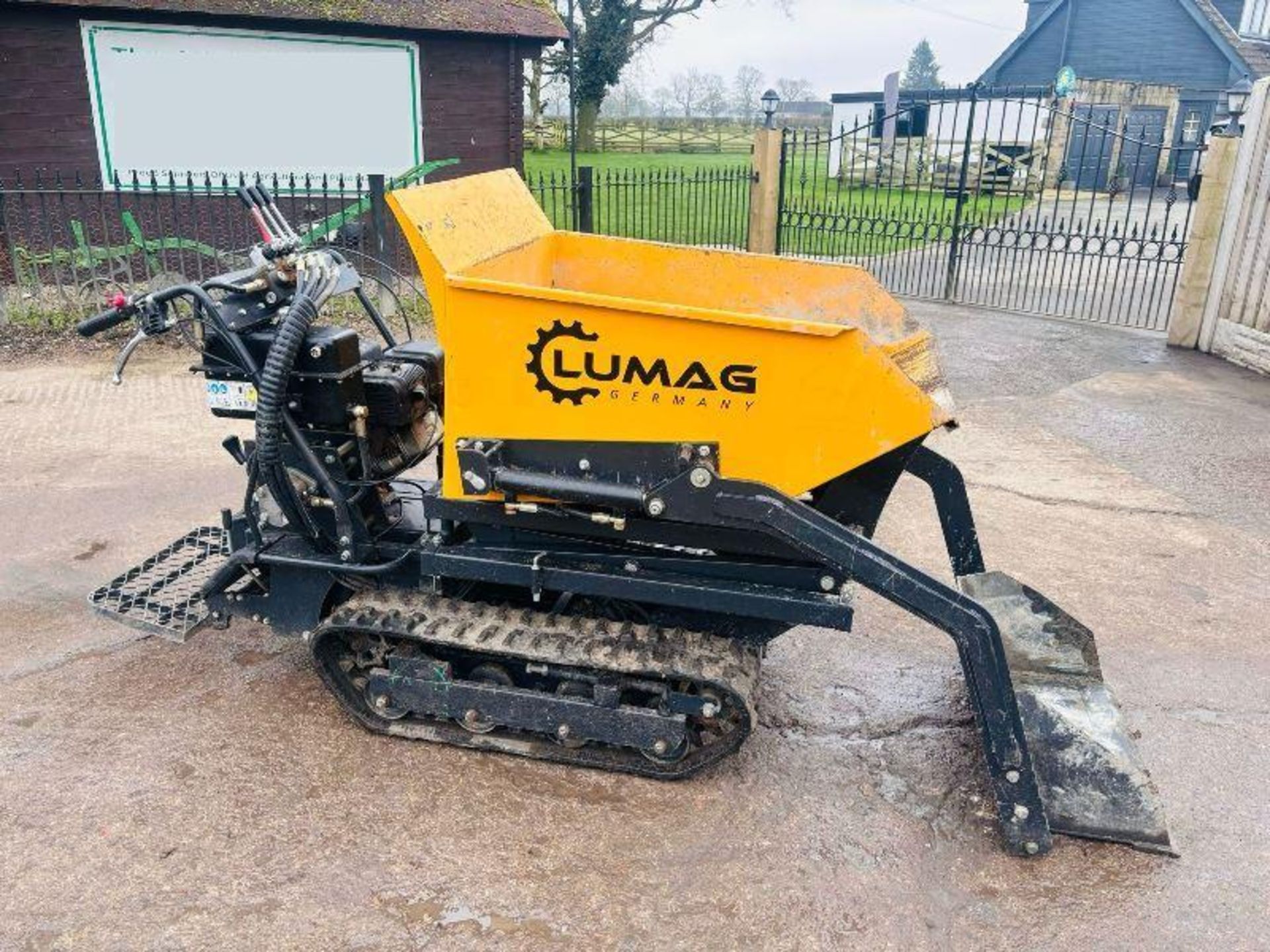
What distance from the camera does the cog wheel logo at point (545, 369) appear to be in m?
3.05

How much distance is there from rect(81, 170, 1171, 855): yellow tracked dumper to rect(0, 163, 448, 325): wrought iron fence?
19.0 ft

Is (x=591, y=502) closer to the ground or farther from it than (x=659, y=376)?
closer to the ground

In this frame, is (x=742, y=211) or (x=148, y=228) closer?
(x=148, y=228)

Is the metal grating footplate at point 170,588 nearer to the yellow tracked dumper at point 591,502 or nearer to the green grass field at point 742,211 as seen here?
the yellow tracked dumper at point 591,502

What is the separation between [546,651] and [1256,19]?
37387 mm

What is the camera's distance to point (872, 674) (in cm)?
423

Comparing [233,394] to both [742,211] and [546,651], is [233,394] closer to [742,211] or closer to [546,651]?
[546,651]

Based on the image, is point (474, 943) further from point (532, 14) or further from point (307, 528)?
point (532, 14)

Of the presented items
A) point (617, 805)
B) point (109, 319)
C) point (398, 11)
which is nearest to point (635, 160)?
point (398, 11)

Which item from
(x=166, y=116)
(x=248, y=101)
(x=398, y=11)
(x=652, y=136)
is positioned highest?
(x=398, y=11)

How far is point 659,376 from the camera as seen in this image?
10.0 feet

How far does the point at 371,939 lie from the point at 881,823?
160cm

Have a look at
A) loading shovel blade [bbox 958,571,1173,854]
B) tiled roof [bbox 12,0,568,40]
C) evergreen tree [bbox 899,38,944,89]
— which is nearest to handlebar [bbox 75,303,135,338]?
loading shovel blade [bbox 958,571,1173,854]

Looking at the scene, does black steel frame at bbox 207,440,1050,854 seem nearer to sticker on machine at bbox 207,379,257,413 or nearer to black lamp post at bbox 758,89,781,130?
sticker on machine at bbox 207,379,257,413
